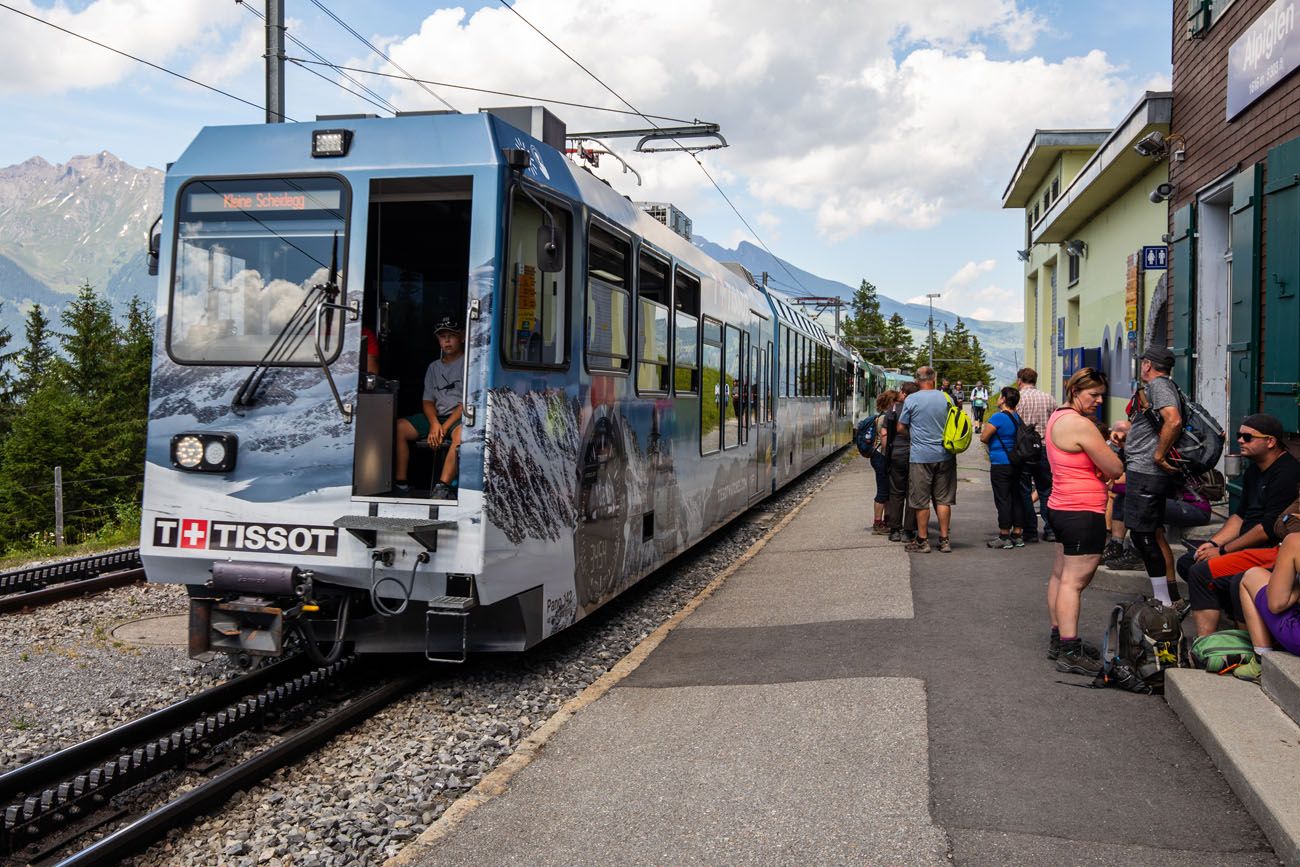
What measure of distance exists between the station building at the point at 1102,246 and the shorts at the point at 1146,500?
6.65 m

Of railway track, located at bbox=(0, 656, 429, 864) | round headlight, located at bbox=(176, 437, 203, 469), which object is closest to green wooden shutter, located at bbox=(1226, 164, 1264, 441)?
railway track, located at bbox=(0, 656, 429, 864)

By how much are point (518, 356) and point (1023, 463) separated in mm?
6630

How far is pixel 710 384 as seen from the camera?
10.2 meters

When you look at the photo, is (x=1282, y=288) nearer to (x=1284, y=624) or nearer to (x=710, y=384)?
(x=1284, y=624)

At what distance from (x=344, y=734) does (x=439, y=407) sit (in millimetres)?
1914

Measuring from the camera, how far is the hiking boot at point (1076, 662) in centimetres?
610

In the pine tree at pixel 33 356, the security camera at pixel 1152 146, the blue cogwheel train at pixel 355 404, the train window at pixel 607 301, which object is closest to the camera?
the blue cogwheel train at pixel 355 404

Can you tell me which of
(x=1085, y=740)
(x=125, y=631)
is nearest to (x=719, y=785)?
(x=1085, y=740)

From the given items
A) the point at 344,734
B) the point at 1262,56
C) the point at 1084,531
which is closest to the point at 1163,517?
the point at 1084,531

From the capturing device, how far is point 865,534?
12242 millimetres

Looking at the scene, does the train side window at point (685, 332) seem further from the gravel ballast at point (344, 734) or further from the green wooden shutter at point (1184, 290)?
the green wooden shutter at point (1184, 290)

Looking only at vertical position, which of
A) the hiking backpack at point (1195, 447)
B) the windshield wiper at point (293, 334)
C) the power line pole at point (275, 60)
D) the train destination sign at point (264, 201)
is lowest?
the hiking backpack at point (1195, 447)

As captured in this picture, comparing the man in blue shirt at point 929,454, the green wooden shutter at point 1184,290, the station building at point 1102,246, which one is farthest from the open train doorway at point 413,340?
the station building at point 1102,246

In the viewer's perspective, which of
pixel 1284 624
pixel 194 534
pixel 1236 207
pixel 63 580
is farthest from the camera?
pixel 63 580
